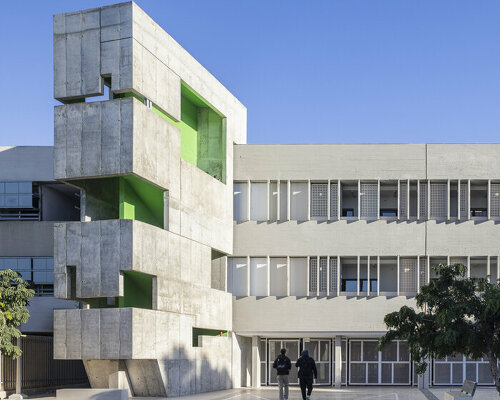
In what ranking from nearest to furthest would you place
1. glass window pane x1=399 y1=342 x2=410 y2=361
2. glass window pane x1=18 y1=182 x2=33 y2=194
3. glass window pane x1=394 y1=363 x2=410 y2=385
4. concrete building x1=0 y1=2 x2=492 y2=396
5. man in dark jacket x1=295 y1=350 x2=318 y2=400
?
man in dark jacket x1=295 y1=350 x2=318 y2=400, concrete building x1=0 y1=2 x2=492 y2=396, glass window pane x1=18 y1=182 x2=33 y2=194, glass window pane x1=394 y1=363 x2=410 y2=385, glass window pane x1=399 y1=342 x2=410 y2=361

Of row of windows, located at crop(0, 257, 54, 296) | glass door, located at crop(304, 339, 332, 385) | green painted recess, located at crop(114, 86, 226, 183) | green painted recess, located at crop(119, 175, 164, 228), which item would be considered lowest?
glass door, located at crop(304, 339, 332, 385)

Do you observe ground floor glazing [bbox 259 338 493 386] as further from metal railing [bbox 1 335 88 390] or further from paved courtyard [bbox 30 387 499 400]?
metal railing [bbox 1 335 88 390]

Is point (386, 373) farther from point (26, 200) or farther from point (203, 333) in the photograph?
point (26, 200)

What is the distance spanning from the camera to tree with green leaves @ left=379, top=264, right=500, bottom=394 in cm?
2070

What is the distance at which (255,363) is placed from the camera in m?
36.6

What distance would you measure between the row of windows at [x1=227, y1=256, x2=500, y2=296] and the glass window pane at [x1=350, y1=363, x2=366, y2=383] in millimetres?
4020

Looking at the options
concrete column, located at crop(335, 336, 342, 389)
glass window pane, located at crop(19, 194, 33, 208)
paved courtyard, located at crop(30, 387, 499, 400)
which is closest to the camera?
paved courtyard, located at crop(30, 387, 499, 400)

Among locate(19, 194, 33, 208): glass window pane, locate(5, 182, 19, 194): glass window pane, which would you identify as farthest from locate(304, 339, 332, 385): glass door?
locate(5, 182, 19, 194): glass window pane

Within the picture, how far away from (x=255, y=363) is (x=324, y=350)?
138 inches

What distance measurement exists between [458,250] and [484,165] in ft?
12.8

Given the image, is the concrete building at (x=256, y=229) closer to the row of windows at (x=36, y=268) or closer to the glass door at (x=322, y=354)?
the glass door at (x=322, y=354)

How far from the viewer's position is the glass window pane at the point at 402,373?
123 ft

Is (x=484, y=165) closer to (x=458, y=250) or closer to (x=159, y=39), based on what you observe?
(x=458, y=250)

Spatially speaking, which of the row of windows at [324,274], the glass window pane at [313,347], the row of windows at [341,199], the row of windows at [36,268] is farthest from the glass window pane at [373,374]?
the row of windows at [36,268]
